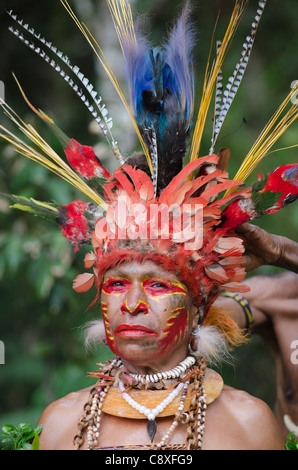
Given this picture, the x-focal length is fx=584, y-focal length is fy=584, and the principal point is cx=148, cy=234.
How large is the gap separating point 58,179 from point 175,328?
1744 millimetres

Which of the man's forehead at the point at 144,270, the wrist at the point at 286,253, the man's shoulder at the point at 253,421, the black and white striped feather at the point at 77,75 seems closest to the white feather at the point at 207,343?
the man's shoulder at the point at 253,421

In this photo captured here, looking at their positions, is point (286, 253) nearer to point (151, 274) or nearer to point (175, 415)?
point (151, 274)

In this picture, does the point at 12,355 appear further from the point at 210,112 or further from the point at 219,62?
the point at 219,62

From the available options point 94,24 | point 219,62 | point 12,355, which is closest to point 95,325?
point 219,62

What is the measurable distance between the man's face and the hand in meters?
0.43

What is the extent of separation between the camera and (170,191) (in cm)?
208

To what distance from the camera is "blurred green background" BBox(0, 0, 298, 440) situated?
3.60 meters

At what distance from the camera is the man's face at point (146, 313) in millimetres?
2002

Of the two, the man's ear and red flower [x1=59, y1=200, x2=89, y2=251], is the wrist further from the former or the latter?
red flower [x1=59, y1=200, x2=89, y2=251]

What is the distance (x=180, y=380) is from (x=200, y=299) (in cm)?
30

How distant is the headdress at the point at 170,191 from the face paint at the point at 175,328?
0.11m

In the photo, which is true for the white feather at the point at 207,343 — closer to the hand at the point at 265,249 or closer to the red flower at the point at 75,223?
the hand at the point at 265,249

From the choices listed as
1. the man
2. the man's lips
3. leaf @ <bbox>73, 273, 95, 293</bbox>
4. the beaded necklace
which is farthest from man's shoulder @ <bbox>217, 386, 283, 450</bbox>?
leaf @ <bbox>73, 273, 95, 293</bbox>

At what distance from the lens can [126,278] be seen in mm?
2070
